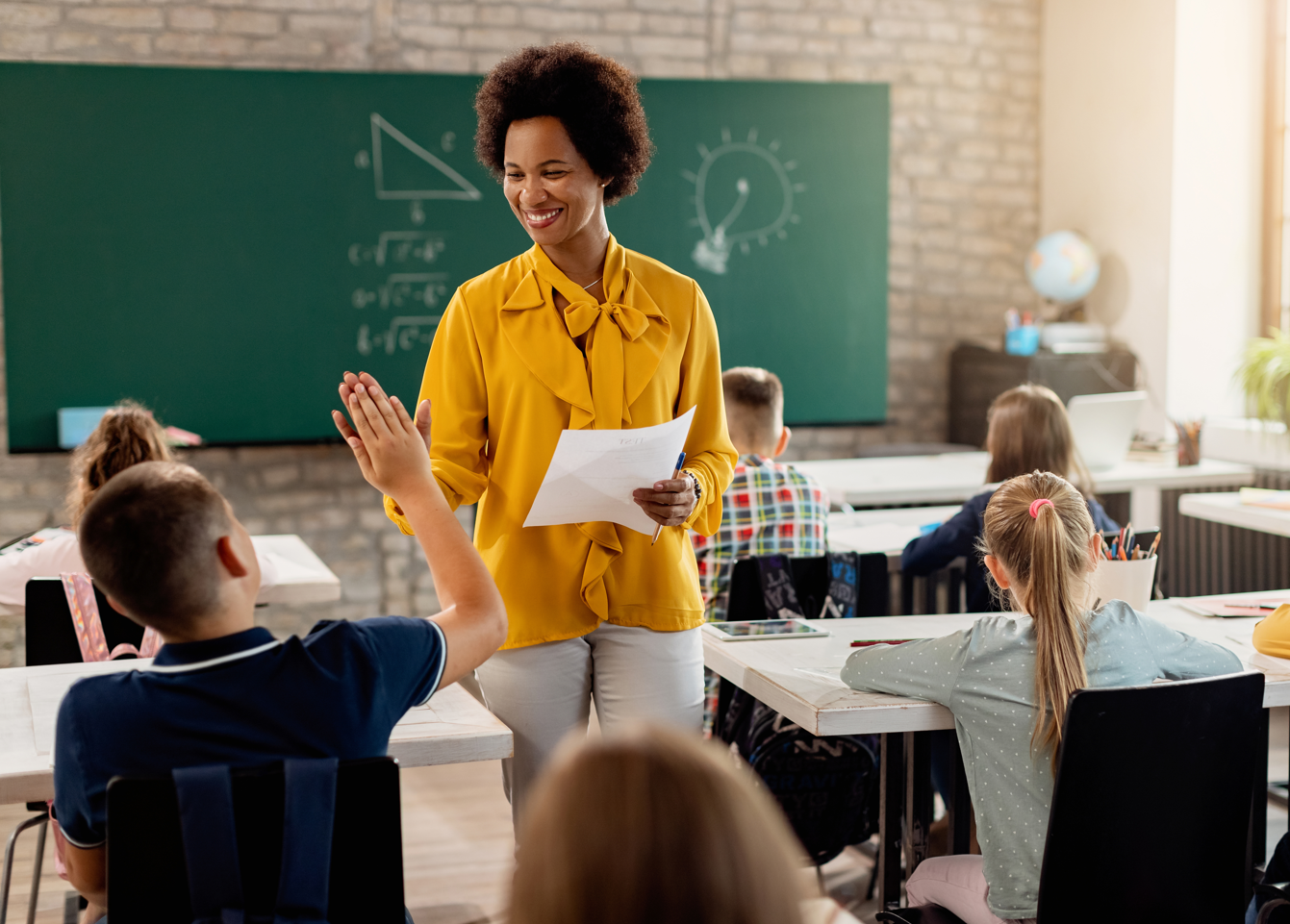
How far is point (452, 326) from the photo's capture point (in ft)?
6.18

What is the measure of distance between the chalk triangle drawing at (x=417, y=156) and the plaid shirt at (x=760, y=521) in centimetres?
262

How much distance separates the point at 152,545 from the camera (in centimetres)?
121

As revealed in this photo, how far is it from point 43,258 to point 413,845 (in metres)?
2.74

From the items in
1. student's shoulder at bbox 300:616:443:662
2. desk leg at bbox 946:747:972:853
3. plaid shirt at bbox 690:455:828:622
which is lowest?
desk leg at bbox 946:747:972:853

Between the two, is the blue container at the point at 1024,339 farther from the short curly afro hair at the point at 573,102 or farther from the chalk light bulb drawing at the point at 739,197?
the short curly afro hair at the point at 573,102

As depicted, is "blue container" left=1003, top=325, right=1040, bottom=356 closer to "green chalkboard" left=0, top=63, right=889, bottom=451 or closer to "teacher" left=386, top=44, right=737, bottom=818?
"green chalkboard" left=0, top=63, right=889, bottom=451

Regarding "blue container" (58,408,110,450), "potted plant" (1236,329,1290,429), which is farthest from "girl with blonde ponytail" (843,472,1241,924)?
"blue container" (58,408,110,450)

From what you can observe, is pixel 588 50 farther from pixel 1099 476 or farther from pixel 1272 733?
pixel 1272 733

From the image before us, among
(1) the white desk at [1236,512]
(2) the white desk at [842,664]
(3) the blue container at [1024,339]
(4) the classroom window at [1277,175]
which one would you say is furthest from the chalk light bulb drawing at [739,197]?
(2) the white desk at [842,664]

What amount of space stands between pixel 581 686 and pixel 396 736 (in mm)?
309

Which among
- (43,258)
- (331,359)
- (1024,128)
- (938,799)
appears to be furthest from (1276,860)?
(1024,128)

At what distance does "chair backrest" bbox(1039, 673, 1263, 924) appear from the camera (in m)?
1.57

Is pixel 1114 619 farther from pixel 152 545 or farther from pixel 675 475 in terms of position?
pixel 152 545

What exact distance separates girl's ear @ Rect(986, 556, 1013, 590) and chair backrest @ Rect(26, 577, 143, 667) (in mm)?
1538
